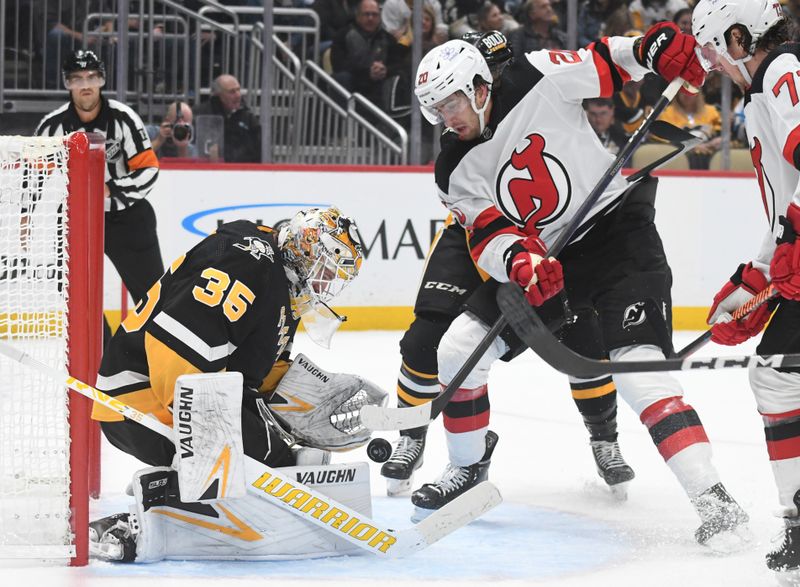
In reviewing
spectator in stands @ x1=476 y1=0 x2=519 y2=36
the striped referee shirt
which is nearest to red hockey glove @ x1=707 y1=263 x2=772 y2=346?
the striped referee shirt

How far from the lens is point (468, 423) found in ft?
9.57

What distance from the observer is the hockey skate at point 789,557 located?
2270 mm

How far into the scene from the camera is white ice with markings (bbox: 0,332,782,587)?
7.88 feet

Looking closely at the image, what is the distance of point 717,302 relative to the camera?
2.52 m

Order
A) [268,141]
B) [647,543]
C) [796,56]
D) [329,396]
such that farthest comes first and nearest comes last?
[268,141] → [329,396] → [647,543] → [796,56]

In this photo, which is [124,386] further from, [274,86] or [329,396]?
[274,86]

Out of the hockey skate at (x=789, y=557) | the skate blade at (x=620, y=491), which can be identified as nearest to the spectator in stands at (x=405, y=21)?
the skate blade at (x=620, y=491)

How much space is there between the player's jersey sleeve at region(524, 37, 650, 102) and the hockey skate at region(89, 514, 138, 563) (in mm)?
1379

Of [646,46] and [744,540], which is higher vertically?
[646,46]

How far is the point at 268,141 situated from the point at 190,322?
3672 millimetres

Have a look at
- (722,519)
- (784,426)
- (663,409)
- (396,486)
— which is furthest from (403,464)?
(784,426)

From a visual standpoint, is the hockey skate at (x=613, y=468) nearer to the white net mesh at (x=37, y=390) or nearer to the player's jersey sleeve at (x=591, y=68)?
the player's jersey sleeve at (x=591, y=68)

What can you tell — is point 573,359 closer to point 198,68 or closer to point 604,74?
point 604,74

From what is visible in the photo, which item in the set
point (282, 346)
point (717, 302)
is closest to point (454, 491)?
point (282, 346)
